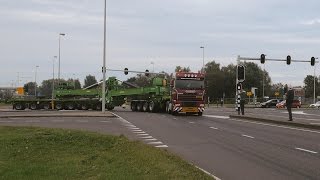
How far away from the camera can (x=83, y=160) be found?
1284 centimetres

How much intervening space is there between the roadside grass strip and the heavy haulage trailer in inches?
1017

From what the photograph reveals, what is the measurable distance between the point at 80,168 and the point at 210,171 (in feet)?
9.44

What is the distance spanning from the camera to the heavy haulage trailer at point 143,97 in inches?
1734

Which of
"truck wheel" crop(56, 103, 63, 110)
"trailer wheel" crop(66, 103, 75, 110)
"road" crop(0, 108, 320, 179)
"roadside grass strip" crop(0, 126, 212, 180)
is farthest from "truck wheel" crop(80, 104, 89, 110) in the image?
"roadside grass strip" crop(0, 126, 212, 180)

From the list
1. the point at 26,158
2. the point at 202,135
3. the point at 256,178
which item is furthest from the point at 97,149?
the point at 202,135

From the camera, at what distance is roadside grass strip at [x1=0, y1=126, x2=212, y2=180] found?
10.5 meters

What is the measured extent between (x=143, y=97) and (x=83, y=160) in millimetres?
42603

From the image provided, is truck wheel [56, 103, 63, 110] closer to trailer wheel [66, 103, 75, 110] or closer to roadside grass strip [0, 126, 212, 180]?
trailer wheel [66, 103, 75, 110]

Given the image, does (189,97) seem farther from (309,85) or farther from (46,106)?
(309,85)

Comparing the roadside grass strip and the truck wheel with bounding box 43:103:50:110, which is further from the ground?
the truck wheel with bounding box 43:103:50:110

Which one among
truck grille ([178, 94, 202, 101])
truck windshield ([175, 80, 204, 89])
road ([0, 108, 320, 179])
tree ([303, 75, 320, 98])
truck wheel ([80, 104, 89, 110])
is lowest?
road ([0, 108, 320, 179])

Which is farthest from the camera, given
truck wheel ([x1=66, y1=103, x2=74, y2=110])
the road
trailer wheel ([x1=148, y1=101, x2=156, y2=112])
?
truck wheel ([x1=66, y1=103, x2=74, y2=110])

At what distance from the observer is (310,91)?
181000 millimetres

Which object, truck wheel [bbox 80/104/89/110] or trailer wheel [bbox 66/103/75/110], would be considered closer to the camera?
truck wheel [bbox 80/104/89/110]
